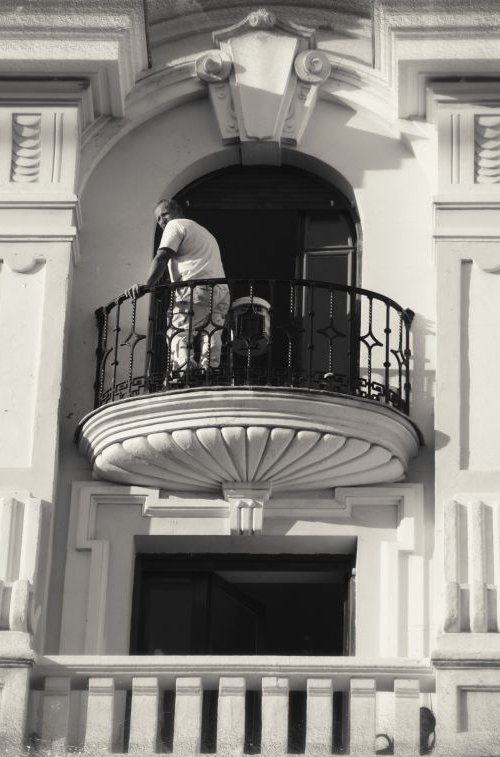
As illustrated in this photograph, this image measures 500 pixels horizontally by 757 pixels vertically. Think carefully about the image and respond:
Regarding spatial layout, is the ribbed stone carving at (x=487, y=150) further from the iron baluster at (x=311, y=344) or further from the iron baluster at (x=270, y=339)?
the iron baluster at (x=270, y=339)

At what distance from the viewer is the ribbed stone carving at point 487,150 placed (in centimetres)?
1734

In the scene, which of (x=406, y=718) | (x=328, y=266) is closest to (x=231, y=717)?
(x=406, y=718)

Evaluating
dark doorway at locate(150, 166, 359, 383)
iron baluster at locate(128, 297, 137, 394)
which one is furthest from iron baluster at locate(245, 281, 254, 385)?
iron baluster at locate(128, 297, 137, 394)

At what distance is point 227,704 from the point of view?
15.4 meters

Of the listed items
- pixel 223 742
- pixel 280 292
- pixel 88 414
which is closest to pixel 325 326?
pixel 280 292

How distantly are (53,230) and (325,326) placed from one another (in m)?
1.96

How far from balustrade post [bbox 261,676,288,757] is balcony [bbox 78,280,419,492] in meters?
1.66

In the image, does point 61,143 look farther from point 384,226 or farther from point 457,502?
point 457,502

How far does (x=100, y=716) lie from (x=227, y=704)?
775mm

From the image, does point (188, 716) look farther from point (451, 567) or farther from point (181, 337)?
point (181, 337)

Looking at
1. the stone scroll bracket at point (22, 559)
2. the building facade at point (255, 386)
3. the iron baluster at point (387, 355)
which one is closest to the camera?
the building facade at point (255, 386)

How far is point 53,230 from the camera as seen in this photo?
17.3m

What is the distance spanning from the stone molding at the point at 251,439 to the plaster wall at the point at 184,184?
1.16ft

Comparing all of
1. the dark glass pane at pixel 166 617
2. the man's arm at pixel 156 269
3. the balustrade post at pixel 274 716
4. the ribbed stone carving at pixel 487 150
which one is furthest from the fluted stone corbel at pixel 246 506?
the ribbed stone carving at pixel 487 150
